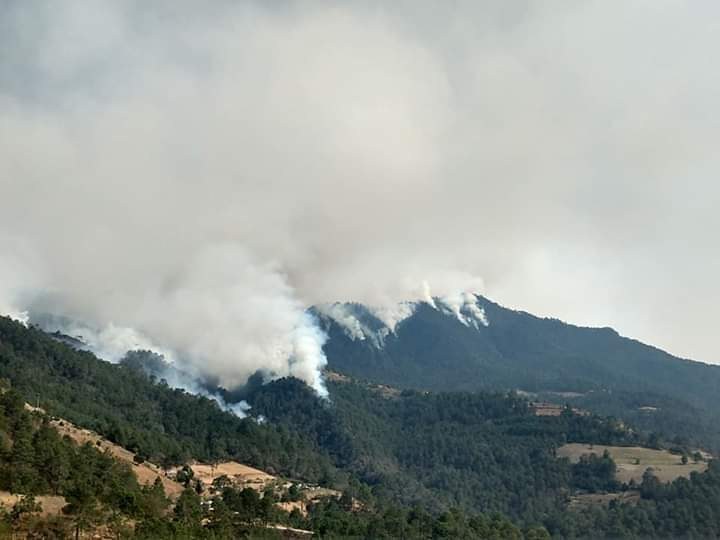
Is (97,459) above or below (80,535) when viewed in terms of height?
above

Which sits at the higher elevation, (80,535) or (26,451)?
(26,451)

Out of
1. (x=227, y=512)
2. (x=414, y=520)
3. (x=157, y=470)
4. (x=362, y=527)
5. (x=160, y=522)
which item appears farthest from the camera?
(x=157, y=470)

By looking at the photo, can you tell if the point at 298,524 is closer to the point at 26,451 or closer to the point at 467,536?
the point at 467,536

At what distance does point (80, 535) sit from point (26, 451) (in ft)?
62.0

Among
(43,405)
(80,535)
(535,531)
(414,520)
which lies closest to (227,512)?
(80,535)

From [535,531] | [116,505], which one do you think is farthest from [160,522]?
[535,531]

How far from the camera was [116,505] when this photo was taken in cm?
13100

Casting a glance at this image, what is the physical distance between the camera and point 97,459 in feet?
483

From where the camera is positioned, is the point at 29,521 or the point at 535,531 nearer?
the point at 29,521

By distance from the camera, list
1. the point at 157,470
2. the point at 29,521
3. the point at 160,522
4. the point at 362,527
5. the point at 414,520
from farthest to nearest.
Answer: the point at 157,470
the point at 414,520
the point at 362,527
the point at 160,522
the point at 29,521

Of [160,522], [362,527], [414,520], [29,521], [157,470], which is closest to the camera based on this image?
[29,521]

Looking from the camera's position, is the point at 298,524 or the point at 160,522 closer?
the point at 160,522

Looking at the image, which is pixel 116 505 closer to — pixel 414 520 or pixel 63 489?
pixel 63 489

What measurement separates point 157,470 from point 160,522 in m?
66.0
